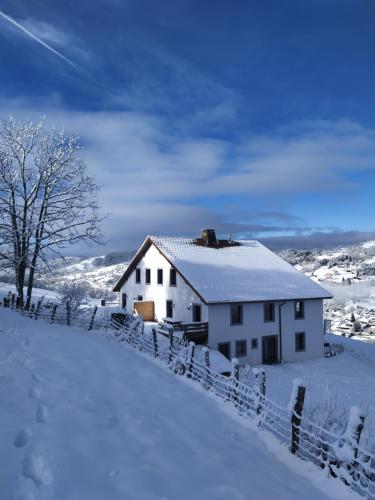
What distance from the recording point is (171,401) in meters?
8.92

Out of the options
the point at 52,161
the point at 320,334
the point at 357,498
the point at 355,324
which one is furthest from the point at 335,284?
the point at 357,498

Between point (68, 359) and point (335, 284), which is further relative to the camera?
point (335, 284)

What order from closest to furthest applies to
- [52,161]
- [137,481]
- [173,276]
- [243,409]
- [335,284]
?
[137,481], [243,409], [52,161], [173,276], [335,284]

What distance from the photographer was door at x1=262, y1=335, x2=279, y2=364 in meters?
26.5

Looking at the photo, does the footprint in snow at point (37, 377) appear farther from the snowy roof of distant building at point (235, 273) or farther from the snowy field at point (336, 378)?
the snowy roof of distant building at point (235, 273)

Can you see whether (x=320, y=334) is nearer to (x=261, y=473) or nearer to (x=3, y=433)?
(x=261, y=473)

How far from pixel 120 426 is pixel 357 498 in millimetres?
4085

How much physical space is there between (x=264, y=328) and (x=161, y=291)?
8341mm

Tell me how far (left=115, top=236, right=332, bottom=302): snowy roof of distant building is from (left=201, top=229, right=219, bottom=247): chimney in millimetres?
763

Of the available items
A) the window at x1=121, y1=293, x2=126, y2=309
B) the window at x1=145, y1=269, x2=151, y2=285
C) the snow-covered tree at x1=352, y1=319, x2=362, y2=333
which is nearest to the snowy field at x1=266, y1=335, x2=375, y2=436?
the window at x1=145, y1=269, x2=151, y2=285

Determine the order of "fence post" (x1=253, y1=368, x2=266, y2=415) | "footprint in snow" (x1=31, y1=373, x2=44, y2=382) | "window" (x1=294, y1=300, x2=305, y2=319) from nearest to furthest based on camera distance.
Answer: "footprint in snow" (x1=31, y1=373, x2=44, y2=382) < "fence post" (x1=253, y1=368, x2=266, y2=415) < "window" (x1=294, y1=300, x2=305, y2=319)

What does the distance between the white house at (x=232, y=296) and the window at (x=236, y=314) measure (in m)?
0.07

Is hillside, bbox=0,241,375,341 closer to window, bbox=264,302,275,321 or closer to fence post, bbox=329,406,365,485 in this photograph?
window, bbox=264,302,275,321

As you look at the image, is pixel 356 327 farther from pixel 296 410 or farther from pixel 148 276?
pixel 296 410
